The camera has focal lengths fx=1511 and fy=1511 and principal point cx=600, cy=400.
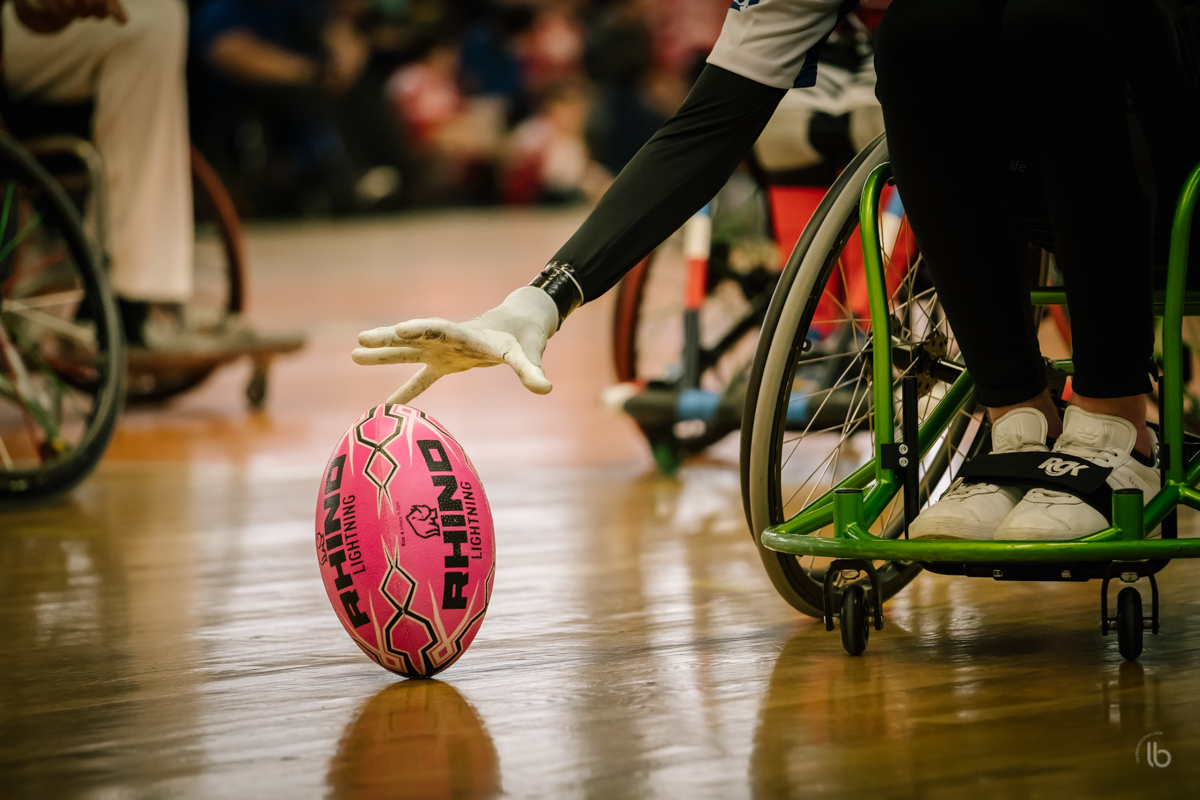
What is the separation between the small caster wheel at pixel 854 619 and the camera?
1.39 m

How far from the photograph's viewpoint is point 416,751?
1161 millimetres

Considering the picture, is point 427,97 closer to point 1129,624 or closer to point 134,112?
point 134,112

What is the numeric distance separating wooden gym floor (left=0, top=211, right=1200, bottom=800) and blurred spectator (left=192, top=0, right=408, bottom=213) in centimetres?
530

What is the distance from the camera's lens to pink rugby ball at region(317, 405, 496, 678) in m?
1.33

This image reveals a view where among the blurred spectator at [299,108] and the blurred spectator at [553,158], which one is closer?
the blurred spectator at [299,108]

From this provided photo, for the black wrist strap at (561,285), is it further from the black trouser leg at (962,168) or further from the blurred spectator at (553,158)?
the blurred spectator at (553,158)

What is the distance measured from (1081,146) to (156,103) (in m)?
2.28

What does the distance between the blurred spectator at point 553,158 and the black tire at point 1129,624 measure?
9.98m

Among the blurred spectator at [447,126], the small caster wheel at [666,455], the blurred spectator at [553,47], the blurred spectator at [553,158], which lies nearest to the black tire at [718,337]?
the small caster wheel at [666,455]

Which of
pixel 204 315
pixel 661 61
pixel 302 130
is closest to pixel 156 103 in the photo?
pixel 204 315

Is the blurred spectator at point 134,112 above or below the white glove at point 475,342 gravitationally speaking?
above

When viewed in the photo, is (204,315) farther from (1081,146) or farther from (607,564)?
(1081,146)

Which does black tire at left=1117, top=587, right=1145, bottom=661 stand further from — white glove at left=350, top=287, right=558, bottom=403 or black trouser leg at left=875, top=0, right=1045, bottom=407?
white glove at left=350, top=287, right=558, bottom=403

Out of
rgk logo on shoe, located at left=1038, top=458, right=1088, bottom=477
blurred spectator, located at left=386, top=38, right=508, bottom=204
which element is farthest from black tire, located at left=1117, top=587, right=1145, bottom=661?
blurred spectator, located at left=386, top=38, right=508, bottom=204
